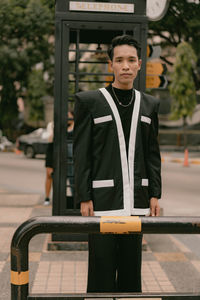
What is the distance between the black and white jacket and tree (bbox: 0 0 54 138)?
19664 millimetres

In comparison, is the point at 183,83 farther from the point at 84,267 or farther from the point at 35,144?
the point at 84,267

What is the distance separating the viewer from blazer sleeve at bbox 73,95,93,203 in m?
2.68

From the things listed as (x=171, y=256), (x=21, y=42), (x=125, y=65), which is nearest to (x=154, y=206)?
(x=125, y=65)

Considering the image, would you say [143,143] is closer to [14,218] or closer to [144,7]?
[144,7]

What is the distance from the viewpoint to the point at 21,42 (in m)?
24.3

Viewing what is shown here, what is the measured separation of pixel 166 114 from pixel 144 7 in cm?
2872

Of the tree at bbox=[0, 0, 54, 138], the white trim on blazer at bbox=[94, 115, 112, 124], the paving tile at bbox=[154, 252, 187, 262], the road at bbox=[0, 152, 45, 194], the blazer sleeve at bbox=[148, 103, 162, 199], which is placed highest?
A: the tree at bbox=[0, 0, 54, 138]

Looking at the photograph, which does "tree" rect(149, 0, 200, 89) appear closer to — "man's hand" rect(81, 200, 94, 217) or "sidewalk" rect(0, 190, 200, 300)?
"sidewalk" rect(0, 190, 200, 300)

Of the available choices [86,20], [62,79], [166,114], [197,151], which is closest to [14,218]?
[62,79]

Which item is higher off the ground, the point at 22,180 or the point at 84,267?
the point at 84,267

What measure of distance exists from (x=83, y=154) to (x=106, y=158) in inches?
5.8

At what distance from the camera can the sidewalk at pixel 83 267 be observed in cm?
421

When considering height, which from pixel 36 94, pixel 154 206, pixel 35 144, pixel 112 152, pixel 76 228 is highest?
pixel 36 94

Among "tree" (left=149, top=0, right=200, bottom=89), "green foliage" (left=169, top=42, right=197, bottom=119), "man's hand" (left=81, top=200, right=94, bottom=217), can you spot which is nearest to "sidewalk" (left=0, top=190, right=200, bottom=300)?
"man's hand" (left=81, top=200, right=94, bottom=217)
